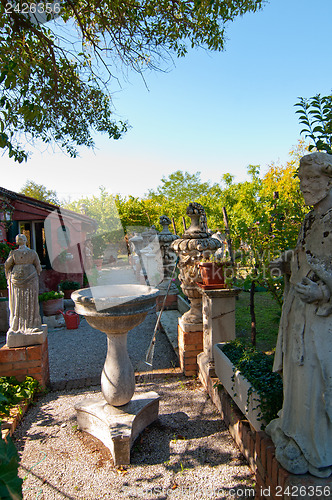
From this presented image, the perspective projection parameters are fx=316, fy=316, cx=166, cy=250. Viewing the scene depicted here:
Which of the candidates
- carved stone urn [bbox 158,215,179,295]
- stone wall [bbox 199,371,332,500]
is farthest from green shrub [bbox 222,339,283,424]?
carved stone urn [bbox 158,215,179,295]

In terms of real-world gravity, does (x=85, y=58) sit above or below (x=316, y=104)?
above

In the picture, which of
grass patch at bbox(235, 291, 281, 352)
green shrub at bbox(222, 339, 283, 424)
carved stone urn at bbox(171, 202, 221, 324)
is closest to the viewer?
green shrub at bbox(222, 339, 283, 424)

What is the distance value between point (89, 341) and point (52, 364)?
50.6 inches

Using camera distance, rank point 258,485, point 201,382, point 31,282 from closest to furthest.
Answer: point 258,485
point 201,382
point 31,282

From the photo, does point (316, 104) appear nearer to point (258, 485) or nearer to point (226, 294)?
point (226, 294)

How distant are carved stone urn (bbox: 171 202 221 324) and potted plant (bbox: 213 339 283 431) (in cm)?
93

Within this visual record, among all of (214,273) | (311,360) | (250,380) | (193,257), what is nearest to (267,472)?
(250,380)

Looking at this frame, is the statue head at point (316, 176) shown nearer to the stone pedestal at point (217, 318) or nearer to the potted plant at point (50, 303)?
the stone pedestal at point (217, 318)

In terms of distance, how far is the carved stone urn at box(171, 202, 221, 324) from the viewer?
490 cm

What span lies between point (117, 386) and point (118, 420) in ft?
1.10

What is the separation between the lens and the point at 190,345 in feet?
15.6

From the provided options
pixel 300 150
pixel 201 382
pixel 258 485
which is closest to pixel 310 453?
pixel 258 485

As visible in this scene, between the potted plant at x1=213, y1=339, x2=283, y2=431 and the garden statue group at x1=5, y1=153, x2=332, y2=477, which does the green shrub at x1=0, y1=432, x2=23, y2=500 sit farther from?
the potted plant at x1=213, y1=339, x2=283, y2=431

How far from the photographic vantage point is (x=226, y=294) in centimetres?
414
